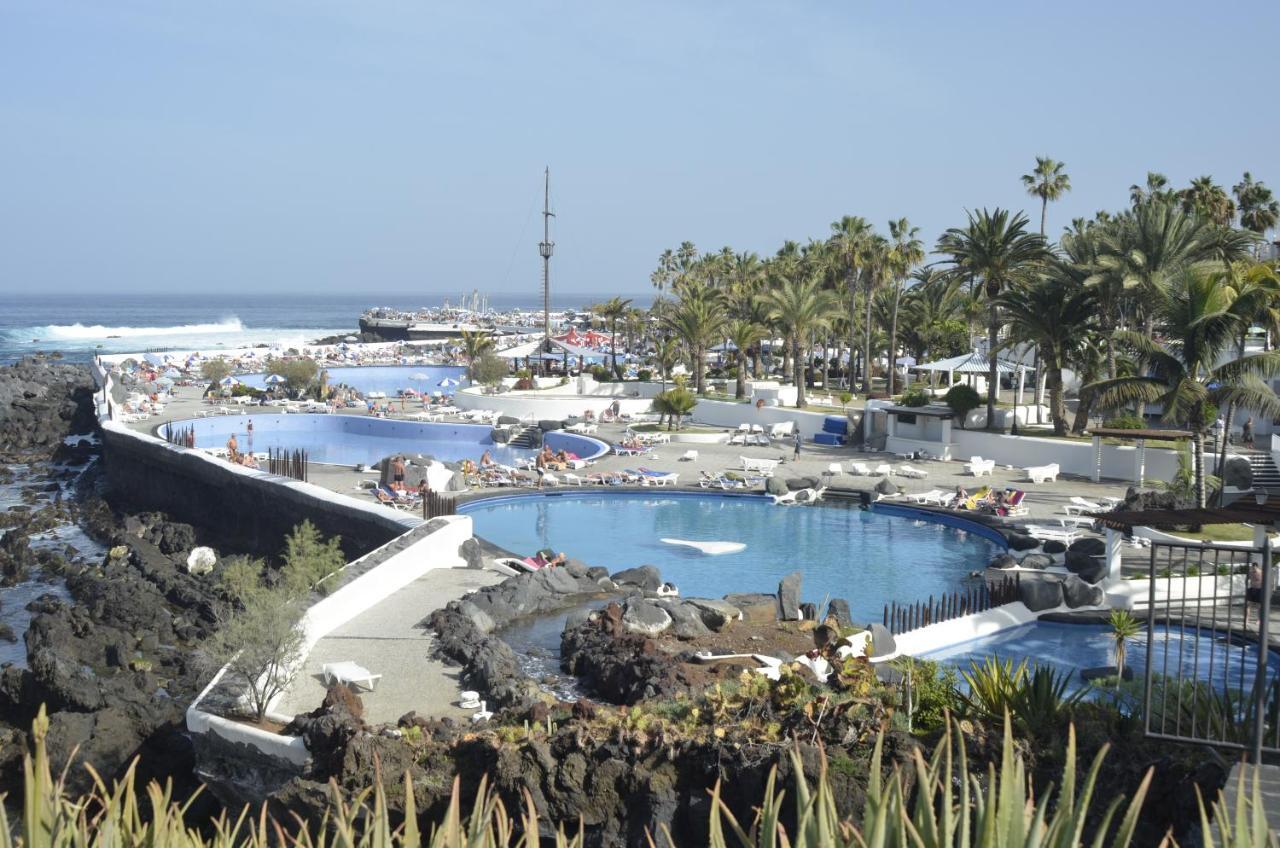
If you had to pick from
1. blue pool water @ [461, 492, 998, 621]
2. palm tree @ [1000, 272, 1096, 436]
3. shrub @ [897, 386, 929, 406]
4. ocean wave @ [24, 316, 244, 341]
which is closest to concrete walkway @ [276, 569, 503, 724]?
blue pool water @ [461, 492, 998, 621]

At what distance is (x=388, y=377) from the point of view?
60.9 m

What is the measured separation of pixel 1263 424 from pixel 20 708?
2933cm

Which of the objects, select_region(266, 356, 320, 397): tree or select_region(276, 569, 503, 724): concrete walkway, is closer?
select_region(276, 569, 503, 724): concrete walkway

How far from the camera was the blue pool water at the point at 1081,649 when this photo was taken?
1348 cm

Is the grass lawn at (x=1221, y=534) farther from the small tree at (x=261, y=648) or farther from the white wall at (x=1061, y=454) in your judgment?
the small tree at (x=261, y=648)

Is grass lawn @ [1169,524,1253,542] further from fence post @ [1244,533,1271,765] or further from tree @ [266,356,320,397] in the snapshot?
tree @ [266,356,320,397]

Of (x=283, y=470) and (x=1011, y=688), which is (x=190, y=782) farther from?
(x=283, y=470)

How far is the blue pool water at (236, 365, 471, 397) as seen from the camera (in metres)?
56.2

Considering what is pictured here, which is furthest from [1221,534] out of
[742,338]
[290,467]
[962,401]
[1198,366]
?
[742,338]

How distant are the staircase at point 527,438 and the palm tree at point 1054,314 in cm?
1430

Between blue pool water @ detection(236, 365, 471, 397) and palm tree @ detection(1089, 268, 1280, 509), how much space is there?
3733 cm

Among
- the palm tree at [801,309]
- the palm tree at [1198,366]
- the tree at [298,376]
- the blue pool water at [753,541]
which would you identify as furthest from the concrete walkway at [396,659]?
the tree at [298,376]

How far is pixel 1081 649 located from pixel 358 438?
28.6m

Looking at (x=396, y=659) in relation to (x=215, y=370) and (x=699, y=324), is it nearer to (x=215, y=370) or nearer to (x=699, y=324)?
(x=699, y=324)
